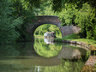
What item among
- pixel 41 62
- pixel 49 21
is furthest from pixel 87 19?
pixel 41 62

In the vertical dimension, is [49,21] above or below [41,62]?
above

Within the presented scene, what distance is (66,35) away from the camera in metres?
36.3

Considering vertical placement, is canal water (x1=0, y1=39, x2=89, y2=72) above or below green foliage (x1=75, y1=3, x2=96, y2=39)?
below

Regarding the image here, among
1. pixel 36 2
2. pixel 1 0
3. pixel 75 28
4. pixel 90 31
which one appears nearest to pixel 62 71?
pixel 36 2

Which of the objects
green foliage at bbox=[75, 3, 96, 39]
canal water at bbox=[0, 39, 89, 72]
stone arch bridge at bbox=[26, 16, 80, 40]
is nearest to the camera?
canal water at bbox=[0, 39, 89, 72]

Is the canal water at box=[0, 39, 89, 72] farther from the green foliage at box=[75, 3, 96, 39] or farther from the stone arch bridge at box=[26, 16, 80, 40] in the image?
the stone arch bridge at box=[26, 16, 80, 40]

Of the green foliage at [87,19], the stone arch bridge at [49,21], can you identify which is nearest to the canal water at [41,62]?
the green foliage at [87,19]

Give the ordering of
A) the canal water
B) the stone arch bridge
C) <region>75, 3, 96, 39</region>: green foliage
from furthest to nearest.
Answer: the stone arch bridge
<region>75, 3, 96, 39</region>: green foliage
the canal water

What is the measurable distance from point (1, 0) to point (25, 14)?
12.1 metres

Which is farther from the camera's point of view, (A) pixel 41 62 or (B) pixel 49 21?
(B) pixel 49 21

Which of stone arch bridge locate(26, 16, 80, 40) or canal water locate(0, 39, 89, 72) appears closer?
canal water locate(0, 39, 89, 72)

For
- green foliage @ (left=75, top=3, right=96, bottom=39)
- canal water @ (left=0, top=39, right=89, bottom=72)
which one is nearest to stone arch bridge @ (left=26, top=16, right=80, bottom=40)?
green foliage @ (left=75, top=3, right=96, bottom=39)

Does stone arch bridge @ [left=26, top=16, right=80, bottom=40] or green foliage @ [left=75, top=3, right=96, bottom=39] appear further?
stone arch bridge @ [left=26, top=16, right=80, bottom=40]

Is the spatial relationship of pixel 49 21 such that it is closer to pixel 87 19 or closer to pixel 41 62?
pixel 87 19
